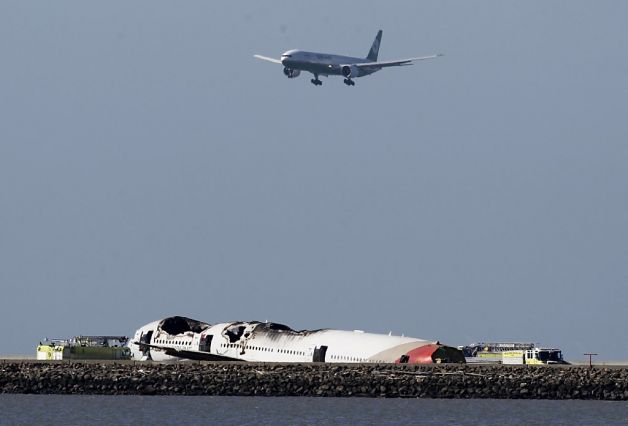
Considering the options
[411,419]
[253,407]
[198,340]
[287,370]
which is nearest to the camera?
[411,419]

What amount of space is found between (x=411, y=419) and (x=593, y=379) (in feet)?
63.2

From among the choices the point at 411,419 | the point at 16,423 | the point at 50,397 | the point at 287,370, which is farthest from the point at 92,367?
the point at 411,419

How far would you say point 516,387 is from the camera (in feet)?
418

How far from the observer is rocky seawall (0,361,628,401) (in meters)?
127

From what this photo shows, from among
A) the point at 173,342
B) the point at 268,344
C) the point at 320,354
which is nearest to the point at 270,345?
the point at 268,344

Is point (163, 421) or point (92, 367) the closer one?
point (163, 421)

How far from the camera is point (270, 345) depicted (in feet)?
463

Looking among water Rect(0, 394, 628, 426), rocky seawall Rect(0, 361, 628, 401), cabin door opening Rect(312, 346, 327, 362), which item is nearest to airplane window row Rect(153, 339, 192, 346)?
rocky seawall Rect(0, 361, 628, 401)

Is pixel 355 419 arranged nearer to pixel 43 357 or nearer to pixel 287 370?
pixel 287 370

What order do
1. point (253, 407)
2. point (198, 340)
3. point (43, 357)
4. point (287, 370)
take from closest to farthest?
point (253, 407) → point (287, 370) → point (198, 340) → point (43, 357)

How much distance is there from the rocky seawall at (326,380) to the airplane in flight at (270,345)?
4360mm

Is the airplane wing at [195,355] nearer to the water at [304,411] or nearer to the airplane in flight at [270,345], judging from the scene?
the airplane in flight at [270,345]

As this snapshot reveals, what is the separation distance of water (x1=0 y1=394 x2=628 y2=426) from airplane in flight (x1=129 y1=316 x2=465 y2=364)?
15.6 ft

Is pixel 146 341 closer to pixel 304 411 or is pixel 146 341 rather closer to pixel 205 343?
pixel 205 343
